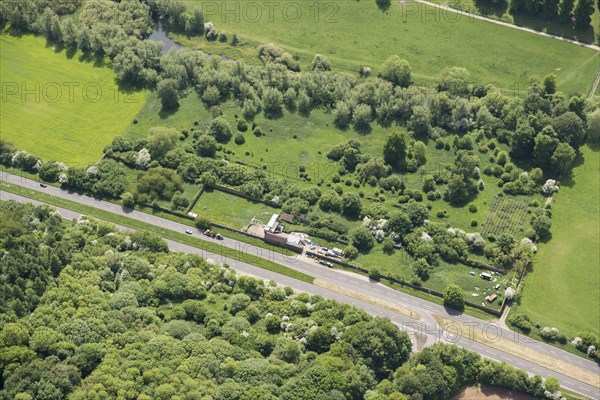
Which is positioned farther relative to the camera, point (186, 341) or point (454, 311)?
point (454, 311)

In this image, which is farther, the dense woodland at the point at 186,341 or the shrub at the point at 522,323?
the shrub at the point at 522,323

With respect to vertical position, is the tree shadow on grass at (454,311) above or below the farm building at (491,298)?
below

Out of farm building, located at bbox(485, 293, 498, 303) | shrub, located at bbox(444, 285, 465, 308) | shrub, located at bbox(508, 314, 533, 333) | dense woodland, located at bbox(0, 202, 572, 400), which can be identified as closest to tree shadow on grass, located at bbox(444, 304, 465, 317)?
shrub, located at bbox(444, 285, 465, 308)

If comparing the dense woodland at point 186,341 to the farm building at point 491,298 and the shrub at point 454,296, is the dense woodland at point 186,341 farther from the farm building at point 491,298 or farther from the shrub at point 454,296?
the farm building at point 491,298

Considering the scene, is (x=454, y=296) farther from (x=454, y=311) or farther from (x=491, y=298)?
(x=491, y=298)

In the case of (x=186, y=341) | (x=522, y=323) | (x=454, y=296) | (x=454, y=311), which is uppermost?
(x=454, y=296)

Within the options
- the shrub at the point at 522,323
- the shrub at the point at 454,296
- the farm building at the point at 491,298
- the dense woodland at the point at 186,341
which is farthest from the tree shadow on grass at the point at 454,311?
the dense woodland at the point at 186,341

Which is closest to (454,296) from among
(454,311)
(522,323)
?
(454,311)

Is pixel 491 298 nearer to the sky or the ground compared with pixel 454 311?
nearer to the sky
